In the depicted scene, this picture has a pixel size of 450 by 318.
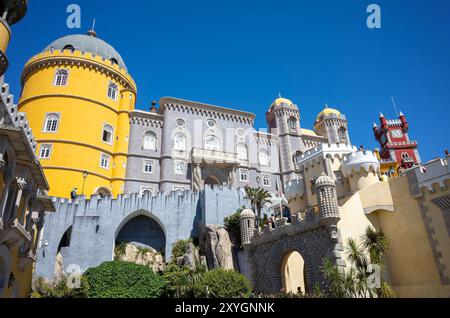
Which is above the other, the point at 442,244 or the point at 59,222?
the point at 59,222

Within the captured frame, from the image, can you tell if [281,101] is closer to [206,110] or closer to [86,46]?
[206,110]

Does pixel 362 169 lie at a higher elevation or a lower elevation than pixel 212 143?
lower

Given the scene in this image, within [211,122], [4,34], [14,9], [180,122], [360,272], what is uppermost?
[211,122]

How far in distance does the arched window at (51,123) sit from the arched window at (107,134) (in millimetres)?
5269

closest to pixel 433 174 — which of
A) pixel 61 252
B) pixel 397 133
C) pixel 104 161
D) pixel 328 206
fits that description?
pixel 328 206

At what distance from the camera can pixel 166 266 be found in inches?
1137

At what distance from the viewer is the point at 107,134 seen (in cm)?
4084

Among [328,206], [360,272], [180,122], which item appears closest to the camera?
[360,272]

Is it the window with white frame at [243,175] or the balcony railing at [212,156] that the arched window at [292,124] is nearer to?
the window with white frame at [243,175]

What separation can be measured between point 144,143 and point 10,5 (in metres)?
26.3

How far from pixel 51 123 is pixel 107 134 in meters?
6.25

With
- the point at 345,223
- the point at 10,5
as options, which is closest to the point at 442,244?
the point at 345,223

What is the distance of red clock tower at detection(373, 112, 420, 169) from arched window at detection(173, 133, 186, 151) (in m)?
33.2
